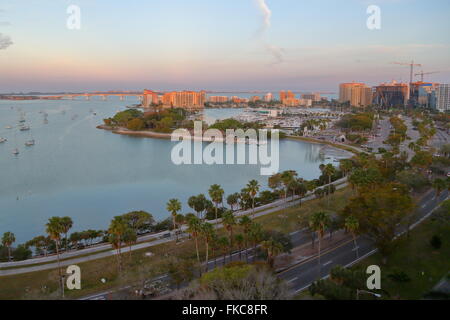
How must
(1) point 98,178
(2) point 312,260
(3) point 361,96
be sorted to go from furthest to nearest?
(3) point 361,96, (1) point 98,178, (2) point 312,260

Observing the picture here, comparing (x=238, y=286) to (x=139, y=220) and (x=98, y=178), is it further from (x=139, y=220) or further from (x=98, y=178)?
(x=98, y=178)

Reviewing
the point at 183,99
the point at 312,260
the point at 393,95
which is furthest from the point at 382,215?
the point at 183,99

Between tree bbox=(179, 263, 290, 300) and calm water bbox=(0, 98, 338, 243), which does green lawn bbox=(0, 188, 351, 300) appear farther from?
calm water bbox=(0, 98, 338, 243)

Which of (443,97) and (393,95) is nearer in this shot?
(443,97)

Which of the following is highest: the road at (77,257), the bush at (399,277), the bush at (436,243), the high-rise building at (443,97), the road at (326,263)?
the high-rise building at (443,97)

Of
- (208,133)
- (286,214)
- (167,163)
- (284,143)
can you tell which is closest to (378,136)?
(284,143)

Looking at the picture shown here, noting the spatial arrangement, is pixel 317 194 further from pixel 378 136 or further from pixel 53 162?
pixel 378 136

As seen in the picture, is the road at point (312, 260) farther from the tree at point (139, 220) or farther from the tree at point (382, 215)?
the tree at point (139, 220)

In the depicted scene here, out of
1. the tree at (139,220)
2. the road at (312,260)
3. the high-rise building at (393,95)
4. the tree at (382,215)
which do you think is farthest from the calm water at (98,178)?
the high-rise building at (393,95)
